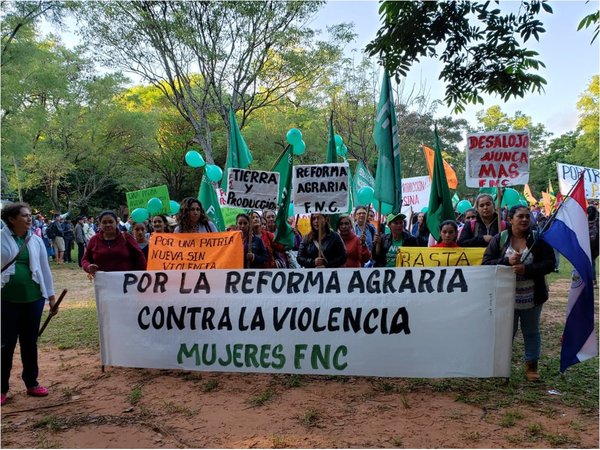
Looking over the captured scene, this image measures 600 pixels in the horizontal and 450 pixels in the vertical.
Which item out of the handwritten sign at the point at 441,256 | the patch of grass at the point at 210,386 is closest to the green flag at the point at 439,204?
the handwritten sign at the point at 441,256

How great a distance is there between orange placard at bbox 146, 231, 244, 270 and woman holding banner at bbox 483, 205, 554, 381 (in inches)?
108

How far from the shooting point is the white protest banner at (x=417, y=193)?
441 inches

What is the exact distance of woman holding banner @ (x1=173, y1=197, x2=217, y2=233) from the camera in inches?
238

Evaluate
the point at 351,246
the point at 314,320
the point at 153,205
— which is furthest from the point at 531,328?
the point at 153,205

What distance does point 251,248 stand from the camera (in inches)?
243

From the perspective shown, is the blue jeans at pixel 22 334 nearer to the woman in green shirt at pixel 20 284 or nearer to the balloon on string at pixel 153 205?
the woman in green shirt at pixel 20 284

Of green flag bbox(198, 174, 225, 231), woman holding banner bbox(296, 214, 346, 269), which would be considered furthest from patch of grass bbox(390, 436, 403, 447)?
green flag bbox(198, 174, 225, 231)

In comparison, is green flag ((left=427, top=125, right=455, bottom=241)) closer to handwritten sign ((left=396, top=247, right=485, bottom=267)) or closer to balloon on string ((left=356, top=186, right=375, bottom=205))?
handwritten sign ((left=396, top=247, right=485, bottom=267))

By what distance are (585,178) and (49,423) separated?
1172 centimetres

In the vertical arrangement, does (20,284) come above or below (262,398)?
above

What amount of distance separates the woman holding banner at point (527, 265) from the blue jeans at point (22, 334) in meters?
4.38

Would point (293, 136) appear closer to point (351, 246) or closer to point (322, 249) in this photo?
point (351, 246)

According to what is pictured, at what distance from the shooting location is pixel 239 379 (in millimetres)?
5070

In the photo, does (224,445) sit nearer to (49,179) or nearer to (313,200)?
(313,200)
